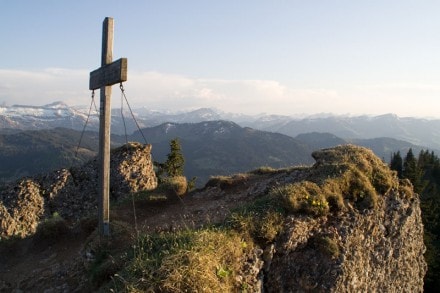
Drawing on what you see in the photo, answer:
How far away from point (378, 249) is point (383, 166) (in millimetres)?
4470

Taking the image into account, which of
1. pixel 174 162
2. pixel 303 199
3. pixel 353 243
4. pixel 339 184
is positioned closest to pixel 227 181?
pixel 339 184

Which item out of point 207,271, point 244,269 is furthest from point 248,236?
point 207,271

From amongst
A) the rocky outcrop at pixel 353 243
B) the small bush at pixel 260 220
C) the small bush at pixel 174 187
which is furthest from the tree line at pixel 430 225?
the small bush at pixel 260 220

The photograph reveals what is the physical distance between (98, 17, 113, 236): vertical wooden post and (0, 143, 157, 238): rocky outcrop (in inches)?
360

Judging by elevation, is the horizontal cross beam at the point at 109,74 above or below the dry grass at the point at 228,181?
above

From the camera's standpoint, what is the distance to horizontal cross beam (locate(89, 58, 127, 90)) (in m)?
11.9

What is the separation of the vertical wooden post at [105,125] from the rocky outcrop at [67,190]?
9155 millimetres

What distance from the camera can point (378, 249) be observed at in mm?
15695

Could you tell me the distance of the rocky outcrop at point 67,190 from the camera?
73.8 ft

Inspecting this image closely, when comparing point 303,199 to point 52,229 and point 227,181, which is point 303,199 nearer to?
point 227,181

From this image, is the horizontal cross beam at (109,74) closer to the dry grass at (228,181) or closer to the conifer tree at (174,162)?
the dry grass at (228,181)

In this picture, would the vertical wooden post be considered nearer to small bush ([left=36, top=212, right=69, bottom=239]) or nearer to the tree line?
small bush ([left=36, top=212, right=69, bottom=239])

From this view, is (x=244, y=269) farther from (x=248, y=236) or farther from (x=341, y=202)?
(x=341, y=202)

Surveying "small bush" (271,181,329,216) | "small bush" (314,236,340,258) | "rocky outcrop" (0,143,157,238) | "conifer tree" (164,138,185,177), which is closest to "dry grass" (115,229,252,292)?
"small bush" (271,181,329,216)
